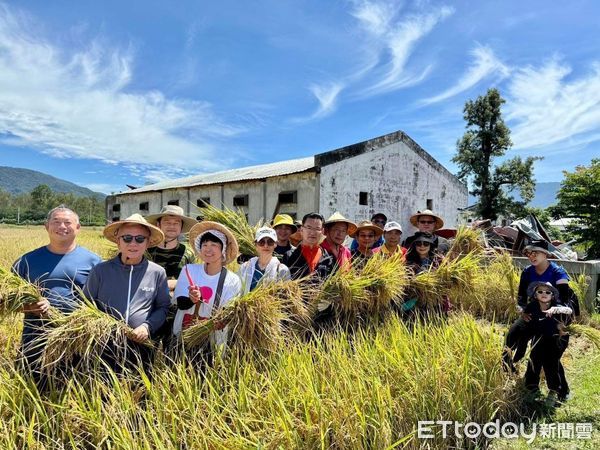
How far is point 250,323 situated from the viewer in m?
2.42

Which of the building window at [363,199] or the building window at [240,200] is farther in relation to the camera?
the building window at [240,200]

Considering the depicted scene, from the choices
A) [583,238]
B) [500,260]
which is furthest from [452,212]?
[500,260]

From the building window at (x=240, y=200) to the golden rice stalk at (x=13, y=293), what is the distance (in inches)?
490

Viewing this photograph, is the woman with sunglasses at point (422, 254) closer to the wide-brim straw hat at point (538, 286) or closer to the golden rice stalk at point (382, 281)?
the golden rice stalk at point (382, 281)

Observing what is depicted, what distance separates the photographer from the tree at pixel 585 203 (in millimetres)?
10883

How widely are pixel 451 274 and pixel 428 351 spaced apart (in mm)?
826

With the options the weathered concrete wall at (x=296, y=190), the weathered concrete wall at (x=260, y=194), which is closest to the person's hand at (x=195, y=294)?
the weathered concrete wall at (x=260, y=194)

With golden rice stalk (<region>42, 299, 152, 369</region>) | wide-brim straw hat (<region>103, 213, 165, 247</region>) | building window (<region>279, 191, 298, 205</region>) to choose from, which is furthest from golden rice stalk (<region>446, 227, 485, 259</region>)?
building window (<region>279, 191, 298, 205</region>)

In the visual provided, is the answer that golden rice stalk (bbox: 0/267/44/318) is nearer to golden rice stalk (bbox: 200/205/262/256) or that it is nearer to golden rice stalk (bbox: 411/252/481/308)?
golden rice stalk (bbox: 200/205/262/256)

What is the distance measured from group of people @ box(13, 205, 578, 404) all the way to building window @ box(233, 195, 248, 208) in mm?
10927

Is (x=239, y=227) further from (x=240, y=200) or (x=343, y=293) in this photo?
(x=240, y=200)

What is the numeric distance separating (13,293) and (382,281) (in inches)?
93.1

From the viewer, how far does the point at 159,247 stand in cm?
356

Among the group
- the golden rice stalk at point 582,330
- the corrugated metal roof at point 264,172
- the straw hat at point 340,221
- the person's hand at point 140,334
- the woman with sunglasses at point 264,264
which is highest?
the corrugated metal roof at point 264,172
